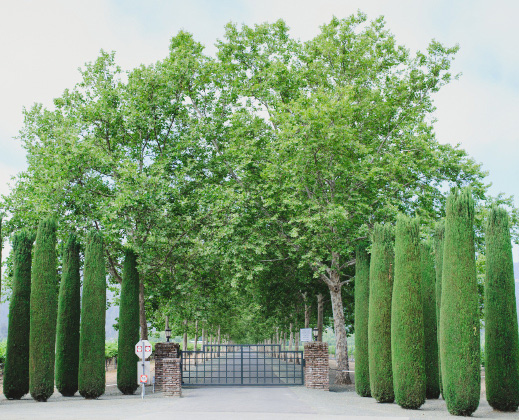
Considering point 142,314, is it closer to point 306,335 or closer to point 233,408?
point 306,335

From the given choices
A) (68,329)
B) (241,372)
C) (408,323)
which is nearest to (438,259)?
(408,323)

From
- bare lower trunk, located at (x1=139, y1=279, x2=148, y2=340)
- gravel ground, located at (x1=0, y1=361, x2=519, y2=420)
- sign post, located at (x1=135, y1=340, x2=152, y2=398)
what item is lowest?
gravel ground, located at (x1=0, y1=361, x2=519, y2=420)

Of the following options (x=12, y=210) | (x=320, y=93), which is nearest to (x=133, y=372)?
(x=12, y=210)

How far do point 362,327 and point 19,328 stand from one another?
13.1 m

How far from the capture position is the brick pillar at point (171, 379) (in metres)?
19.5

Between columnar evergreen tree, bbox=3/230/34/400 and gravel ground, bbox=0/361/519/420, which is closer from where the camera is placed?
gravel ground, bbox=0/361/519/420

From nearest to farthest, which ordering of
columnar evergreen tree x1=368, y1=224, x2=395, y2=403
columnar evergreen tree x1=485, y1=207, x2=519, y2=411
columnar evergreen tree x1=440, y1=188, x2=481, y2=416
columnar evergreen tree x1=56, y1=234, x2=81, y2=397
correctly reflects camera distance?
columnar evergreen tree x1=440, y1=188, x2=481, y2=416
columnar evergreen tree x1=485, y1=207, x2=519, y2=411
columnar evergreen tree x1=368, y1=224, x2=395, y2=403
columnar evergreen tree x1=56, y1=234, x2=81, y2=397

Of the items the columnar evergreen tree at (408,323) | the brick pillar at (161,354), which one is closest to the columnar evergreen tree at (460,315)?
the columnar evergreen tree at (408,323)

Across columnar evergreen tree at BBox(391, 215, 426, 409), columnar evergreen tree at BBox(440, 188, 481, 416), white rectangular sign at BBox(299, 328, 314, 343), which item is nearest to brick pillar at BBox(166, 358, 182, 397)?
white rectangular sign at BBox(299, 328, 314, 343)

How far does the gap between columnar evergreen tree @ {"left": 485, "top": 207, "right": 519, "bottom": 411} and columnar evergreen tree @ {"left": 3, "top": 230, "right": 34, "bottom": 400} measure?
1619 cm

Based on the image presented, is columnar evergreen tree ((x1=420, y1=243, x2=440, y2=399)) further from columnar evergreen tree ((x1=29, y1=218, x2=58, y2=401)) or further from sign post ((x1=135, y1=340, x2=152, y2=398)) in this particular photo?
columnar evergreen tree ((x1=29, y1=218, x2=58, y2=401))

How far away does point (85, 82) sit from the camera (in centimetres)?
2495

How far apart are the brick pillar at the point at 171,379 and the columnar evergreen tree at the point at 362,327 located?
7.13 metres

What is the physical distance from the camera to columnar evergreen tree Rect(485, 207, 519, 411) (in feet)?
46.6
